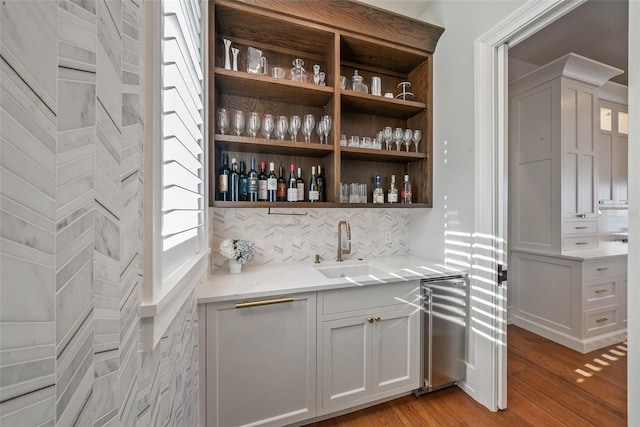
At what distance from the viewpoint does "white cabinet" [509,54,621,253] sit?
93.5 inches

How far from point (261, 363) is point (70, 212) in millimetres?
1235

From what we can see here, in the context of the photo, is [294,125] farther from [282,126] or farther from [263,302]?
[263,302]

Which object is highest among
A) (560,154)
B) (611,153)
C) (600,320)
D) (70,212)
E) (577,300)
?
(611,153)

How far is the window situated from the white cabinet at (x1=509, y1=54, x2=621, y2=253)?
305cm

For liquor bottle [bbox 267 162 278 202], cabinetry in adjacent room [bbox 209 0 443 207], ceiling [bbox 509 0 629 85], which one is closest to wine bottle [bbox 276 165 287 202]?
liquor bottle [bbox 267 162 278 202]

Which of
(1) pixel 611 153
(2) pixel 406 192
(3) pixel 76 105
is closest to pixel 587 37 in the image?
(1) pixel 611 153

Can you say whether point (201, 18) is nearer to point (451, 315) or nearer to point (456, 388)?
point (451, 315)

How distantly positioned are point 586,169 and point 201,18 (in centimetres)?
344

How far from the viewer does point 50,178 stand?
0.82 ft

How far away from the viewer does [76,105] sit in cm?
29

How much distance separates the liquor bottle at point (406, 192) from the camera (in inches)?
79.0

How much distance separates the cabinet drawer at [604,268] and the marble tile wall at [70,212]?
10.5 feet

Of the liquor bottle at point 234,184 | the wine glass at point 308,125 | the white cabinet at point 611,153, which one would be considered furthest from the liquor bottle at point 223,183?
the white cabinet at point 611,153

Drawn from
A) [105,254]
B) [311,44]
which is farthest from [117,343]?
[311,44]
